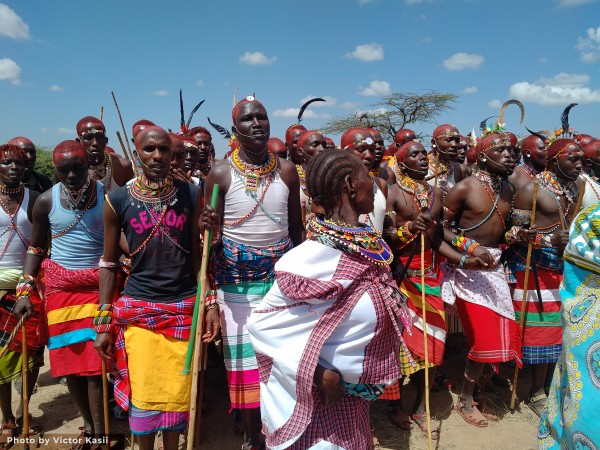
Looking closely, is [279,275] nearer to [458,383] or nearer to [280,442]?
[280,442]

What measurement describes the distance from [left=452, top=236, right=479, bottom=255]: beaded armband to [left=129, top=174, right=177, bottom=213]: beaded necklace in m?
2.71

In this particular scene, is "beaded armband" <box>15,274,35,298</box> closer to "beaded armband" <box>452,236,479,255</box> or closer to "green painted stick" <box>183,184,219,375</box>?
"green painted stick" <box>183,184,219,375</box>

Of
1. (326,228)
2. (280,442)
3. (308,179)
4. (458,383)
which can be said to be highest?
(308,179)

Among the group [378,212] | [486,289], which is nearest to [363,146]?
[378,212]

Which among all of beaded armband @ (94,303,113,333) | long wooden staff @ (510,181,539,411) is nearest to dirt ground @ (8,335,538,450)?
long wooden staff @ (510,181,539,411)

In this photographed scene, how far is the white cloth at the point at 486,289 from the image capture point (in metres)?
4.21

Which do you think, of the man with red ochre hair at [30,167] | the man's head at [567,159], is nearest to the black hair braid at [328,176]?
the man's head at [567,159]

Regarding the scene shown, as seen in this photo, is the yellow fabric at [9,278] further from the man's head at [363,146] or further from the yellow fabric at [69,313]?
the man's head at [363,146]

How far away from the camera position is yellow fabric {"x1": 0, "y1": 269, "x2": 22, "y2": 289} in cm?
388

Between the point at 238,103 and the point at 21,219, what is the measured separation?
7.39 feet

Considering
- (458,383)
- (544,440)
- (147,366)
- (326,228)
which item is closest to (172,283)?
(147,366)

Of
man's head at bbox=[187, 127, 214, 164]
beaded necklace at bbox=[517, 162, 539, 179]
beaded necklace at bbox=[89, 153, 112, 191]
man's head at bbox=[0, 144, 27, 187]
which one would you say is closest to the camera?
man's head at bbox=[0, 144, 27, 187]

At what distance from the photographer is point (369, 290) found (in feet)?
6.82

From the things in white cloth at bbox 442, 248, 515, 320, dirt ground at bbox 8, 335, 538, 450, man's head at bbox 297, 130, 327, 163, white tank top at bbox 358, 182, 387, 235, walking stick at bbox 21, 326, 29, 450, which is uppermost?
man's head at bbox 297, 130, 327, 163
